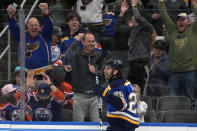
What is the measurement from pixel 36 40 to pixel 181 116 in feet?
6.88

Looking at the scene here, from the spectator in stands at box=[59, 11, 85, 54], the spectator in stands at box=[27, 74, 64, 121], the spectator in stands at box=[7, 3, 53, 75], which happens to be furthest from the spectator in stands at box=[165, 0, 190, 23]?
the spectator in stands at box=[27, 74, 64, 121]

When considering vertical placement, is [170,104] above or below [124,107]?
below

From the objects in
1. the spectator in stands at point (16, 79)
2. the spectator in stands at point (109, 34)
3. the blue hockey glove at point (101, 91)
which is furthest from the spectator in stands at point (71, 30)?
the blue hockey glove at point (101, 91)

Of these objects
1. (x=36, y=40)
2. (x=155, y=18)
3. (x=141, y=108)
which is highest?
(x=155, y=18)

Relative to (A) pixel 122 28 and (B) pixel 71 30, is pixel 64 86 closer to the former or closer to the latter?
(B) pixel 71 30

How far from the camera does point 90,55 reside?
6.27 m

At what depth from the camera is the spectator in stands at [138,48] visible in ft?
20.9

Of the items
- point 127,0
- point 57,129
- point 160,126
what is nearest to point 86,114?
point 57,129

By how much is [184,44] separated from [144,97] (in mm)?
889

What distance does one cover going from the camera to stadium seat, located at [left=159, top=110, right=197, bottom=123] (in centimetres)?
628

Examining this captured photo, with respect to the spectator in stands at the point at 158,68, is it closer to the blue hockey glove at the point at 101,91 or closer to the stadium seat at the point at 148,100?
the stadium seat at the point at 148,100

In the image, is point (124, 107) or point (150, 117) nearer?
point (124, 107)

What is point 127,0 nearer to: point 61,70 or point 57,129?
point 61,70

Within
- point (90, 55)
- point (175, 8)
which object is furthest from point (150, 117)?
point (175, 8)
